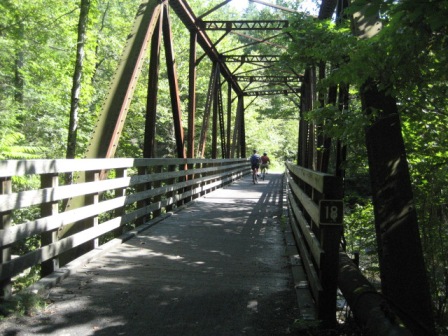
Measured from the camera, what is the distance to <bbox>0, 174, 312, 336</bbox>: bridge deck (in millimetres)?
3340

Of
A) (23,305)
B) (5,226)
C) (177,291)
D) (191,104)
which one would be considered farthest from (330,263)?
(191,104)

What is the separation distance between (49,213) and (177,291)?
1375mm

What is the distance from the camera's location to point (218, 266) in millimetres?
5176

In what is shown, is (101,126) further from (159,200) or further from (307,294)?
(307,294)

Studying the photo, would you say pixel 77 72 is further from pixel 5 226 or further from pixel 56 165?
pixel 5 226

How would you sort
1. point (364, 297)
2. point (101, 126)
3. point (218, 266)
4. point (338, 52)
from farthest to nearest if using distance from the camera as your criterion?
point (101, 126) < point (218, 266) < point (338, 52) < point (364, 297)

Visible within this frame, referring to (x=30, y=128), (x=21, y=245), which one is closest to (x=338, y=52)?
(x=21, y=245)

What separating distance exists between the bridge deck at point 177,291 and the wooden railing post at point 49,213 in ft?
0.69

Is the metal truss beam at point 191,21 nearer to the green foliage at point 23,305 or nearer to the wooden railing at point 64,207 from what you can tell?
the wooden railing at point 64,207

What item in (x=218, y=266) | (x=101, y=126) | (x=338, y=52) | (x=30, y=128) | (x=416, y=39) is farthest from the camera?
(x=30, y=128)

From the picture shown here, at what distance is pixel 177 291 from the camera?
4160 millimetres

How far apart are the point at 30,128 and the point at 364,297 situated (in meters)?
20.7

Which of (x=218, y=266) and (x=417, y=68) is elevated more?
(x=417, y=68)

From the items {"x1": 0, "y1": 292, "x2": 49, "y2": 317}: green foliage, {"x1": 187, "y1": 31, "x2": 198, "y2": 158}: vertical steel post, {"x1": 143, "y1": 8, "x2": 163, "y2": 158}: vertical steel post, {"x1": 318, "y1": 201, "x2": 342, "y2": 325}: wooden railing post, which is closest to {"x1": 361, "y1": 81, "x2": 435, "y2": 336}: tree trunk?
{"x1": 318, "y1": 201, "x2": 342, "y2": 325}: wooden railing post
